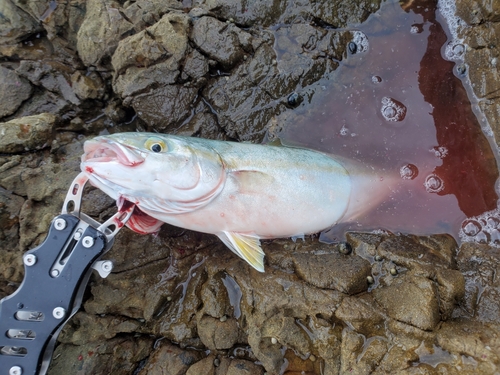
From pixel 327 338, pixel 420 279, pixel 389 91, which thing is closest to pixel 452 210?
pixel 420 279

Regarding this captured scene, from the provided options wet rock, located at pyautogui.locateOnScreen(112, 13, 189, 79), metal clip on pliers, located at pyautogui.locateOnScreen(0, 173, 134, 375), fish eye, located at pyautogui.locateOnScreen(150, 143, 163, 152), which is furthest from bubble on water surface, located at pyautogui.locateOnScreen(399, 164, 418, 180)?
metal clip on pliers, located at pyautogui.locateOnScreen(0, 173, 134, 375)

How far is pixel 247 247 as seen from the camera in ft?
11.3

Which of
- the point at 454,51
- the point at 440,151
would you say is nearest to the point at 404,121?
the point at 440,151

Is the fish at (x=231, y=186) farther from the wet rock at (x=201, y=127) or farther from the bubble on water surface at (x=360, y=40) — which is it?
the bubble on water surface at (x=360, y=40)

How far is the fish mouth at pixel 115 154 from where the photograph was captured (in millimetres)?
2949

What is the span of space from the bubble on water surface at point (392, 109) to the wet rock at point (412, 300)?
1.95 m

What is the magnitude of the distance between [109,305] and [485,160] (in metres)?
4.48

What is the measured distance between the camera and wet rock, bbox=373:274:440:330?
3000 millimetres

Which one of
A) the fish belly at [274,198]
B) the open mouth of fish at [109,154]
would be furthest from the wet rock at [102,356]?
the open mouth of fish at [109,154]

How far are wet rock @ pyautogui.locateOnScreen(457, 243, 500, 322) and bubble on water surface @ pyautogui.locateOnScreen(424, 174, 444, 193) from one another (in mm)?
687

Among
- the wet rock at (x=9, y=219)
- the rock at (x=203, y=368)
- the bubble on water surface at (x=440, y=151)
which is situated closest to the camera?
the rock at (x=203, y=368)

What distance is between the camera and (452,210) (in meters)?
3.94

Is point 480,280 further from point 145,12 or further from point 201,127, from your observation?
point 145,12

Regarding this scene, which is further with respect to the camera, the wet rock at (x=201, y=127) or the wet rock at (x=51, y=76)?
the wet rock at (x=51, y=76)
